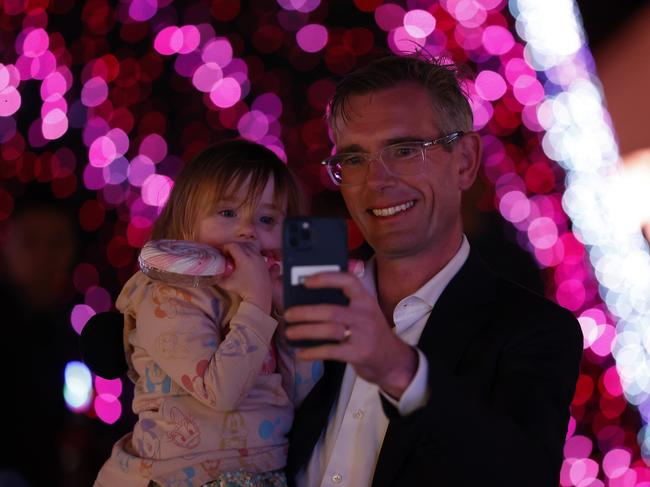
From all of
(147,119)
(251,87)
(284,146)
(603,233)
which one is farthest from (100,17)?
(603,233)

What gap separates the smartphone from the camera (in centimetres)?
112

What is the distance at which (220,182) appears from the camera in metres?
1.91

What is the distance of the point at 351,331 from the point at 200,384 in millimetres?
621

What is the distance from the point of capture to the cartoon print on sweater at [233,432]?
1.66 m

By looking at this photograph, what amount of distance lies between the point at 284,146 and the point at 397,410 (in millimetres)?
3660

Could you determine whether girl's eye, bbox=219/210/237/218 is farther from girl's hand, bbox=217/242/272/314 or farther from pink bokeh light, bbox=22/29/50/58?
pink bokeh light, bbox=22/29/50/58

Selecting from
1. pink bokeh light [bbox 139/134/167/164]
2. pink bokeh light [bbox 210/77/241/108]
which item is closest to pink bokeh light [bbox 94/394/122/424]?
pink bokeh light [bbox 139/134/167/164]

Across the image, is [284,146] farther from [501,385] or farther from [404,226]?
[501,385]

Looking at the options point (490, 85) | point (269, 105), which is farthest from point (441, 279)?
point (269, 105)

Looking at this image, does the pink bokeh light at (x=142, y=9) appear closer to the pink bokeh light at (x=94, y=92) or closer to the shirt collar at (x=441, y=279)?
the pink bokeh light at (x=94, y=92)

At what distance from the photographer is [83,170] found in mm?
4469

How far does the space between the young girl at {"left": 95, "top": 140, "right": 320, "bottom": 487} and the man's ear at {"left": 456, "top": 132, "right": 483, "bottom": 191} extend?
46 cm

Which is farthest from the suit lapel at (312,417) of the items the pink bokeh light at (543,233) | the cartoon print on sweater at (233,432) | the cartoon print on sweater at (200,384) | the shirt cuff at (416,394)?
the pink bokeh light at (543,233)

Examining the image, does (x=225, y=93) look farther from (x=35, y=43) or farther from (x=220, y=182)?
(x=220, y=182)
